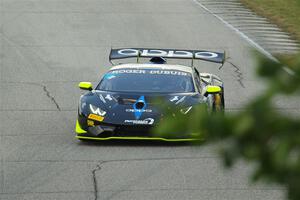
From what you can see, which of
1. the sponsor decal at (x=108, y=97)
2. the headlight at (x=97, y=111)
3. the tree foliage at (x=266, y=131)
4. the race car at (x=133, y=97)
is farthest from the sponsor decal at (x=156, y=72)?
the tree foliage at (x=266, y=131)

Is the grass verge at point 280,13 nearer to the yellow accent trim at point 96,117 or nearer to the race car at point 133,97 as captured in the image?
the race car at point 133,97

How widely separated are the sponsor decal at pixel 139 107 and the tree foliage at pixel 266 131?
1113 cm

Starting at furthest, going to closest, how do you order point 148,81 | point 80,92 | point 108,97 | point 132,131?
point 80,92 < point 148,81 < point 108,97 < point 132,131

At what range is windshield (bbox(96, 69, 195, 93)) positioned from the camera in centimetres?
1402

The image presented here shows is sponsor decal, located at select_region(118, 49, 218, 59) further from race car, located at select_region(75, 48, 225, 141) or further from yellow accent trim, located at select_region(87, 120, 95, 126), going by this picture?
yellow accent trim, located at select_region(87, 120, 95, 126)

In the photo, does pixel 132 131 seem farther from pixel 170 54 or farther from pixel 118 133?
pixel 170 54

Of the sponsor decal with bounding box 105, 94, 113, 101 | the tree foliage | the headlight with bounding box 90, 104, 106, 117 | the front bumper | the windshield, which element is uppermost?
the tree foliage

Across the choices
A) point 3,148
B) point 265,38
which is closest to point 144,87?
point 3,148

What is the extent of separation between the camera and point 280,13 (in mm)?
28047

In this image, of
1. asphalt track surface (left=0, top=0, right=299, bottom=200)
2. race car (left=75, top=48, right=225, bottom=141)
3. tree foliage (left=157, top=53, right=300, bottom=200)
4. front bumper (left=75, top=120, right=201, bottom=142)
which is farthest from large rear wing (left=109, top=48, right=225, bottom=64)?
tree foliage (left=157, top=53, right=300, bottom=200)

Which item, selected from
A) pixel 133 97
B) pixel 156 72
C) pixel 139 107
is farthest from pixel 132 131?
pixel 156 72

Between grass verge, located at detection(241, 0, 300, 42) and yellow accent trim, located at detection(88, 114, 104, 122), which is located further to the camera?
grass verge, located at detection(241, 0, 300, 42)

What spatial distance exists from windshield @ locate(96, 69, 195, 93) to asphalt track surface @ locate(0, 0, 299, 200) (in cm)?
82

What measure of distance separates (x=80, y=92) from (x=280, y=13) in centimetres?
1110
